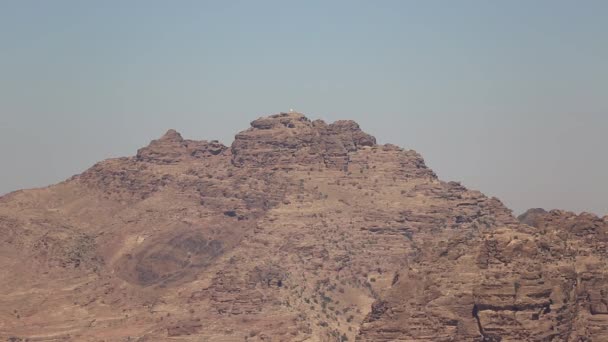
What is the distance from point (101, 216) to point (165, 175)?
36.6 feet

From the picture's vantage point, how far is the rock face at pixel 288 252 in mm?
90188

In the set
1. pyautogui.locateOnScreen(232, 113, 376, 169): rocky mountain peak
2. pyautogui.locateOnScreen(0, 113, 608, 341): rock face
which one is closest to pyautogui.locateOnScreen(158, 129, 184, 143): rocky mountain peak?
pyautogui.locateOnScreen(0, 113, 608, 341): rock face

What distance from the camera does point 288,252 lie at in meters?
152

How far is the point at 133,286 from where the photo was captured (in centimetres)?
15038

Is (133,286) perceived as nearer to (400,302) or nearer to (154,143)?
(154,143)

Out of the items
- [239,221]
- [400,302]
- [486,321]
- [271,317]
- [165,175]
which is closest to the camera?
[486,321]

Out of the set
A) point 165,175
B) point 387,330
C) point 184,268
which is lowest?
point 387,330

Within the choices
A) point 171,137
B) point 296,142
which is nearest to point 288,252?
point 296,142

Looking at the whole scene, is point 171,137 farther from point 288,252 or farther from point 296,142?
point 288,252

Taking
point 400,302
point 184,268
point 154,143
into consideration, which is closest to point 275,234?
point 184,268

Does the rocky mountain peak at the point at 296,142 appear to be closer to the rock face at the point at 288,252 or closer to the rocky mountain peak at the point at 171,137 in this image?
the rock face at the point at 288,252

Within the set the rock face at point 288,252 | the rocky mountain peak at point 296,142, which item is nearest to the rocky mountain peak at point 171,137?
the rock face at point 288,252

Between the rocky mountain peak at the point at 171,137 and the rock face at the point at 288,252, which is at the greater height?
the rocky mountain peak at the point at 171,137

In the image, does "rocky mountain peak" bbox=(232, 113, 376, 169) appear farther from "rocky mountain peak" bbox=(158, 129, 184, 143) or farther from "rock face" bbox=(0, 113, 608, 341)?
"rocky mountain peak" bbox=(158, 129, 184, 143)
